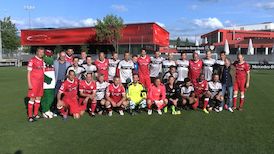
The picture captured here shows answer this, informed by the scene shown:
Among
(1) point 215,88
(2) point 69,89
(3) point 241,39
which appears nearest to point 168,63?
(1) point 215,88

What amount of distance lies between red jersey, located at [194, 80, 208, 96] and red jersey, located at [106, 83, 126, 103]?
2.19 metres

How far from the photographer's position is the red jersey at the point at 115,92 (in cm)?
899

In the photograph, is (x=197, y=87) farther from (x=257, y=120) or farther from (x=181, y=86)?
(x=257, y=120)

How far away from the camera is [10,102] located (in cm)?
1113

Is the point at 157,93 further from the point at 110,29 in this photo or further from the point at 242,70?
the point at 110,29

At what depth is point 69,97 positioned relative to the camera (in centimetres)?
861

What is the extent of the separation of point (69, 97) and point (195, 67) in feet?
12.8

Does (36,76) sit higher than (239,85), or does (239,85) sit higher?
(36,76)

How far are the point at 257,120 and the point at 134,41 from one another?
42.8 meters

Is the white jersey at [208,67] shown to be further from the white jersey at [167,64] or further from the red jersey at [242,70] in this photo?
the white jersey at [167,64]

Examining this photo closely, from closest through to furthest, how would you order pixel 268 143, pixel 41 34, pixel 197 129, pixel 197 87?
pixel 268 143
pixel 197 129
pixel 197 87
pixel 41 34

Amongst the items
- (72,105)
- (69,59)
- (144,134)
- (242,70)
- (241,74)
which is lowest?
(144,134)

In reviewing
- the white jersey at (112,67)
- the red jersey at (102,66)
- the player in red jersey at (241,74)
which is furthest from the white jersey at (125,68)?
the player in red jersey at (241,74)

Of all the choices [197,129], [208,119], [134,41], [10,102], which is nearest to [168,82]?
[208,119]
